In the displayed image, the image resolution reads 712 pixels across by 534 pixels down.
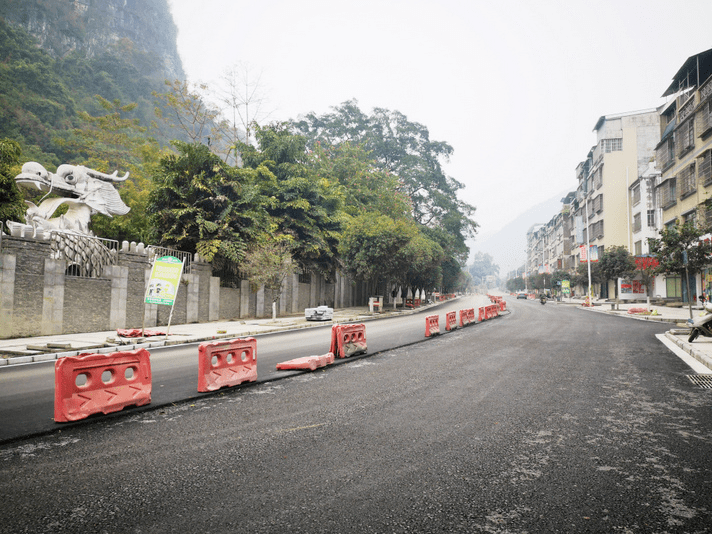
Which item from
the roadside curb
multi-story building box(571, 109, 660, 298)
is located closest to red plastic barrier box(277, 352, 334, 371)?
the roadside curb

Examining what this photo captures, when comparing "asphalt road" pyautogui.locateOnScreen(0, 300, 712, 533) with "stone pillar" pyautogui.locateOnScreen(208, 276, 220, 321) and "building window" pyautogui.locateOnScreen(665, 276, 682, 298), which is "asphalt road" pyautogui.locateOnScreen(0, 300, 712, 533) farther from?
"building window" pyautogui.locateOnScreen(665, 276, 682, 298)

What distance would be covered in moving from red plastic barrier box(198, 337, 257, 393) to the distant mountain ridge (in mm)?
76663

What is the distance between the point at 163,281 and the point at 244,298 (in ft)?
39.8

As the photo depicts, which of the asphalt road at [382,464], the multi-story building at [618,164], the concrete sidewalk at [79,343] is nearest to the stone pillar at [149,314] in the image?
the concrete sidewalk at [79,343]

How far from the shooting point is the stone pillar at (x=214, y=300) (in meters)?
23.2

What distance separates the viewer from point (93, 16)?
306ft

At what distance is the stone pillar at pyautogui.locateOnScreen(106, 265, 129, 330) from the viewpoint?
17281 millimetres

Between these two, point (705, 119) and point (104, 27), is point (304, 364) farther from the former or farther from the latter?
point (104, 27)

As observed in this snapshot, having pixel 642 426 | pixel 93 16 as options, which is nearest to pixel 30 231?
pixel 642 426

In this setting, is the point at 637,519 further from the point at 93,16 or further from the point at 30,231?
the point at 93,16

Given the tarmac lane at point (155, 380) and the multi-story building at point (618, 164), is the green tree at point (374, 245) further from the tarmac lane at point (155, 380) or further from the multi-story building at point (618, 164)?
the multi-story building at point (618, 164)

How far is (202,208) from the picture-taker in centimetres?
2356

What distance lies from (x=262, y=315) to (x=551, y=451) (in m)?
24.4

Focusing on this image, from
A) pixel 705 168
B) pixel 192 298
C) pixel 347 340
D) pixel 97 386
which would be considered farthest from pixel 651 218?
pixel 97 386
